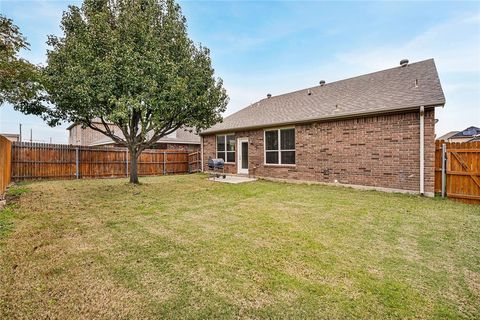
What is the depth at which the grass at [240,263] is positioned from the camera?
2309mm

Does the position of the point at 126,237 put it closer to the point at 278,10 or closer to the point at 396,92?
the point at 396,92

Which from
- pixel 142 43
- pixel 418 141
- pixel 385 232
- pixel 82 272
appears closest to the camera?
pixel 82 272

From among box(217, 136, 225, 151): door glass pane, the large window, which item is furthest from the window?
box(217, 136, 225, 151): door glass pane

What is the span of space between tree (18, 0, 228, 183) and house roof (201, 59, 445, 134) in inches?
178

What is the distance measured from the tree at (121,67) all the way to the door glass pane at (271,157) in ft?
13.8

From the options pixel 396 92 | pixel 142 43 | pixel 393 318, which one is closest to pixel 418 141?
pixel 396 92

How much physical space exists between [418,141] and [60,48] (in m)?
13.5

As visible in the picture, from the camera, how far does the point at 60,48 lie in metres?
9.06

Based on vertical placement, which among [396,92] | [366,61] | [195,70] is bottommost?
[396,92]

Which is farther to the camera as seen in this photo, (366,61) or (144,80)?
(366,61)

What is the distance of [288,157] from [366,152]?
3.60 m

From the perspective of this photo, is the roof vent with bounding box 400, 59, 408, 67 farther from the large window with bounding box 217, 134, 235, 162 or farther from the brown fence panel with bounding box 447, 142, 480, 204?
the large window with bounding box 217, 134, 235, 162

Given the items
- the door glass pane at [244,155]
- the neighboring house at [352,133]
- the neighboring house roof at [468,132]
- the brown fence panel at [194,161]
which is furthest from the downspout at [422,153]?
the neighboring house roof at [468,132]

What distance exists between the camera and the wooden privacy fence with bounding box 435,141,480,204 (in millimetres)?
7027
